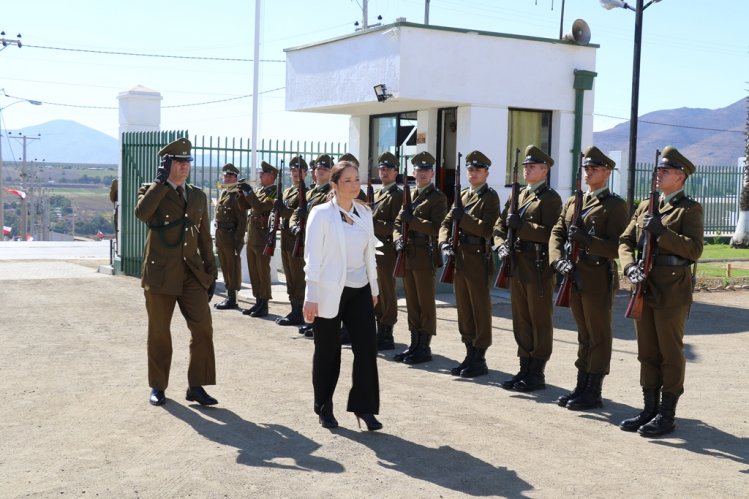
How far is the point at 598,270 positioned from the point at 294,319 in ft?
16.9

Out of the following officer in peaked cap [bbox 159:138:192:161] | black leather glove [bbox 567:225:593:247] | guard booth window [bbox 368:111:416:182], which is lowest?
black leather glove [bbox 567:225:593:247]

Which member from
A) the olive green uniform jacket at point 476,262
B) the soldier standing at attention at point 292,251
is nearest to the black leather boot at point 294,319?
the soldier standing at attention at point 292,251

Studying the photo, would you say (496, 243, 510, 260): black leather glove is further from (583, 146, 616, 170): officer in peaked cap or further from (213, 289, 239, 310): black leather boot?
(213, 289, 239, 310): black leather boot

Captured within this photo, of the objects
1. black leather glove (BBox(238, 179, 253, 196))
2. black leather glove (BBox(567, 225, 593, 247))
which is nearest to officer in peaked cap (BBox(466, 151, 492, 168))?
black leather glove (BBox(567, 225, 593, 247))

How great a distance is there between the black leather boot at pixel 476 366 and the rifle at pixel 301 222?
3.30 metres

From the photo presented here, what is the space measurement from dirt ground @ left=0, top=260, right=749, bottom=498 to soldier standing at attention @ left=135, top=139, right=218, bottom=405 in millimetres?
250

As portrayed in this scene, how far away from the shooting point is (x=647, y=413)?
283 inches

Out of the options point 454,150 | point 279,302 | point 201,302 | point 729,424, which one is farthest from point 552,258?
point 454,150

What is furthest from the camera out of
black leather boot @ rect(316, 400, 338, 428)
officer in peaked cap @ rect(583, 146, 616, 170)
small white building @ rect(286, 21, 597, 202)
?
small white building @ rect(286, 21, 597, 202)

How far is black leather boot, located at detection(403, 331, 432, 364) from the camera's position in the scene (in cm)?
976

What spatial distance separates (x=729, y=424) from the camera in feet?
24.4

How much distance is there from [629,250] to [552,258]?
2.76 feet

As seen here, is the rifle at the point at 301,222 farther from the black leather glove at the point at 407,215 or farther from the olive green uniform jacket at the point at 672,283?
the olive green uniform jacket at the point at 672,283

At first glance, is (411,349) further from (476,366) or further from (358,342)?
(358,342)
